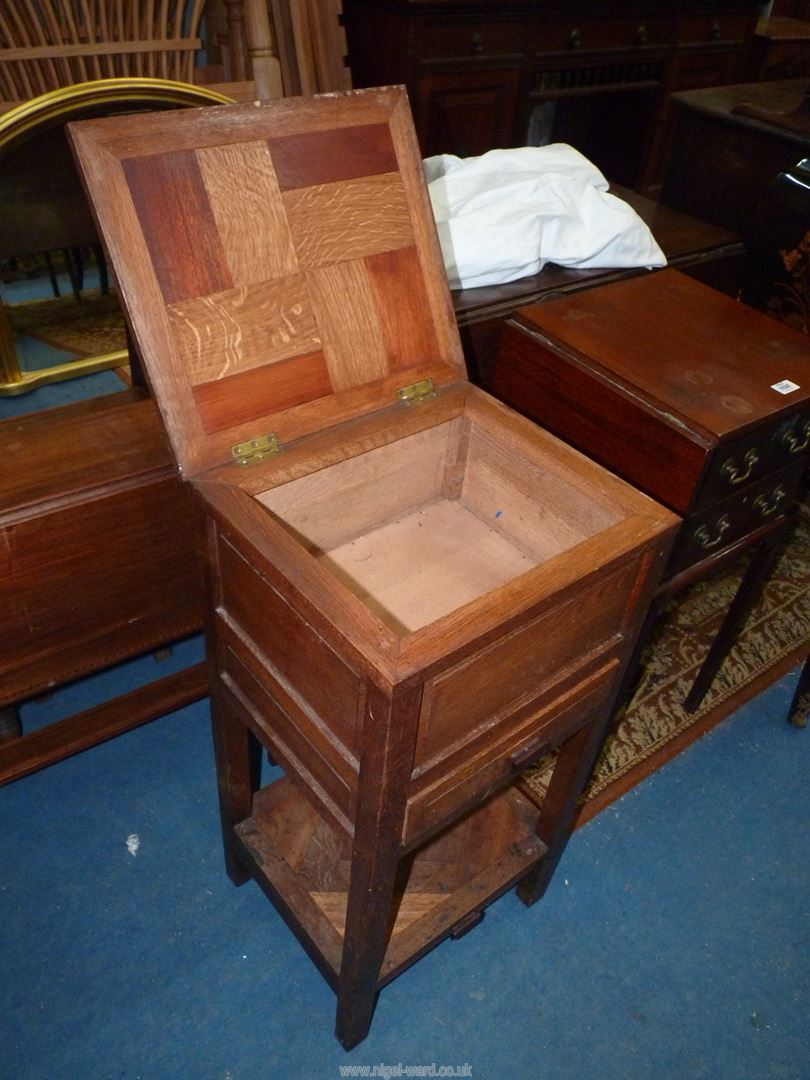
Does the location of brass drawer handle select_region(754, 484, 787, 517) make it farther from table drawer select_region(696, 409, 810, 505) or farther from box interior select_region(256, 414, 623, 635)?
box interior select_region(256, 414, 623, 635)

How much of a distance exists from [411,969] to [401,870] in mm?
204

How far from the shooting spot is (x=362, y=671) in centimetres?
79

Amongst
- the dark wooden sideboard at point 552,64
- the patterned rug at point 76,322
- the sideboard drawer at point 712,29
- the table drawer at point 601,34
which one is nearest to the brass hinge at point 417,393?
the patterned rug at point 76,322

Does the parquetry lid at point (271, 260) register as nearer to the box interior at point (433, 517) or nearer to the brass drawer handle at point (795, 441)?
the box interior at point (433, 517)

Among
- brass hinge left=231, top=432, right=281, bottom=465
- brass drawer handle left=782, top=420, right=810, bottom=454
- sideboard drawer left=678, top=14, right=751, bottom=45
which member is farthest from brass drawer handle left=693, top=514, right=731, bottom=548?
sideboard drawer left=678, top=14, right=751, bottom=45

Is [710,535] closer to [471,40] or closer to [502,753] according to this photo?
[502,753]

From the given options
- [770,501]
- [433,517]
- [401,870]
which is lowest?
[401,870]

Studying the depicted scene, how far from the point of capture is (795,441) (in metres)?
1.34

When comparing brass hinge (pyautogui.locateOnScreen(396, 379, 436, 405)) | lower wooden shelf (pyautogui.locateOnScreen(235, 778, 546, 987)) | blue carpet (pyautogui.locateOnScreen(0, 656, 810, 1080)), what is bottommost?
blue carpet (pyautogui.locateOnScreen(0, 656, 810, 1080))

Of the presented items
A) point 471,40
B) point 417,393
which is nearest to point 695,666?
point 417,393

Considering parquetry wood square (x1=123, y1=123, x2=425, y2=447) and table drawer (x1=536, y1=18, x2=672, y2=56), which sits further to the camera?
table drawer (x1=536, y1=18, x2=672, y2=56)

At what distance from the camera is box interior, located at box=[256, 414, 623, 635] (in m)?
1.09

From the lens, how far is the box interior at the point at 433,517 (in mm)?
1093

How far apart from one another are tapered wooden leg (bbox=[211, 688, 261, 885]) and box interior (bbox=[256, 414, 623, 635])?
27 cm
